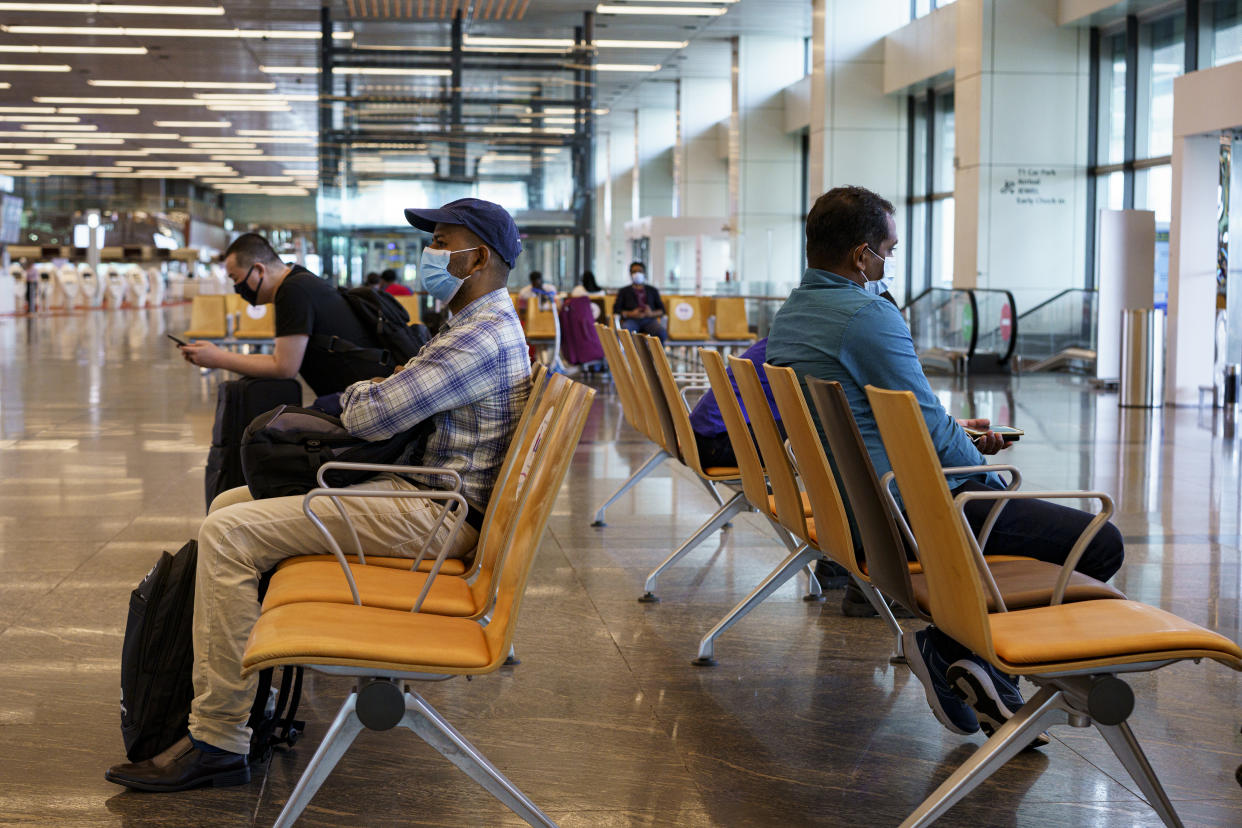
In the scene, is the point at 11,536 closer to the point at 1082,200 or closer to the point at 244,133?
the point at 1082,200

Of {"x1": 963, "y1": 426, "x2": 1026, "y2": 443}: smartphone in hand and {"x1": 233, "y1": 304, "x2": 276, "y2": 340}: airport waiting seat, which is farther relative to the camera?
{"x1": 233, "y1": 304, "x2": 276, "y2": 340}: airport waiting seat

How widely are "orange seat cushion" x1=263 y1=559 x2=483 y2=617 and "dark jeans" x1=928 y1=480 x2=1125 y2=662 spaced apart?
3.67 ft

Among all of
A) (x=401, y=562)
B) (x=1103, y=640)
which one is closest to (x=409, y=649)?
(x=401, y=562)

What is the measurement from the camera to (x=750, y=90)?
25.9 m

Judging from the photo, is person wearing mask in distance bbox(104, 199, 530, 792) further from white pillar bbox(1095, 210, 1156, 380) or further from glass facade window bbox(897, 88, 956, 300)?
glass facade window bbox(897, 88, 956, 300)

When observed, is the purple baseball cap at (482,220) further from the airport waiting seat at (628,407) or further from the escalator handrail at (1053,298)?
the escalator handrail at (1053,298)

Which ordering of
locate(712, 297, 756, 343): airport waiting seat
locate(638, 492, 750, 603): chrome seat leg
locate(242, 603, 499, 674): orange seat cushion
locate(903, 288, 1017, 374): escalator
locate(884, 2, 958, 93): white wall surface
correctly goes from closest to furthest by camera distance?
locate(242, 603, 499, 674): orange seat cushion, locate(638, 492, 750, 603): chrome seat leg, locate(712, 297, 756, 343): airport waiting seat, locate(903, 288, 1017, 374): escalator, locate(884, 2, 958, 93): white wall surface

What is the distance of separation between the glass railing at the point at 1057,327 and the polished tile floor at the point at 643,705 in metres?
8.96

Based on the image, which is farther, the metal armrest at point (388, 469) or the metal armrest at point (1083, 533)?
the metal armrest at point (388, 469)

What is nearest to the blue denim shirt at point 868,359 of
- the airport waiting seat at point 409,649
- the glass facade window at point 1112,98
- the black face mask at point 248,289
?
the airport waiting seat at point 409,649

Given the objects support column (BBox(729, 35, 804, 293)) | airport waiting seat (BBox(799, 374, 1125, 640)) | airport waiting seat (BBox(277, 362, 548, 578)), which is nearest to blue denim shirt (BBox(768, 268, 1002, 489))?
airport waiting seat (BBox(799, 374, 1125, 640))

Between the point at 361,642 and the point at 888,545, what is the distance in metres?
1.07

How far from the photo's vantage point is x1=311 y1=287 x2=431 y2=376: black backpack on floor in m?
4.59

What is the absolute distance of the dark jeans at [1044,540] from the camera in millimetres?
3018
